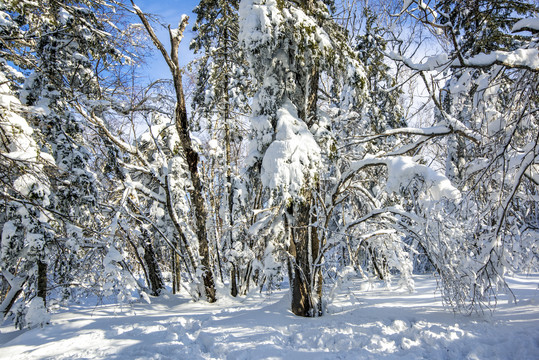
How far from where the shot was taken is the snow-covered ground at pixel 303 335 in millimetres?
4402

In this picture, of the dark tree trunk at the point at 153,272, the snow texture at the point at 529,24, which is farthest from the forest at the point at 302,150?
the dark tree trunk at the point at 153,272

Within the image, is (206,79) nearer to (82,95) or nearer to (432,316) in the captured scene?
(82,95)

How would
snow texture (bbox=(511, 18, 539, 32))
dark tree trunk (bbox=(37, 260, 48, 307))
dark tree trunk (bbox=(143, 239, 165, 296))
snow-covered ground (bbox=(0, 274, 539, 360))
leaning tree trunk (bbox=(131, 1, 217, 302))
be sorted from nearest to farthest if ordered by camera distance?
1. snow texture (bbox=(511, 18, 539, 32))
2. snow-covered ground (bbox=(0, 274, 539, 360))
3. dark tree trunk (bbox=(37, 260, 48, 307))
4. leaning tree trunk (bbox=(131, 1, 217, 302))
5. dark tree trunk (bbox=(143, 239, 165, 296))

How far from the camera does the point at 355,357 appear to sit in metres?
4.31

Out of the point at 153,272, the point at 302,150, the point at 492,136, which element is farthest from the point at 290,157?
the point at 153,272

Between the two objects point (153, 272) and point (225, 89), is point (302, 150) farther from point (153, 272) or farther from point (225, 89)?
point (153, 272)

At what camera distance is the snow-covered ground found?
14.4 feet

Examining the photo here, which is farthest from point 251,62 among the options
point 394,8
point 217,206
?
point 217,206

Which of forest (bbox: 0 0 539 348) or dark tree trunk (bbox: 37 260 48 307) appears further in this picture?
dark tree trunk (bbox: 37 260 48 307)

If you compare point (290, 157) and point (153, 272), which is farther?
point (153, 272)

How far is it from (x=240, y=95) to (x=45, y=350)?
9.48 m

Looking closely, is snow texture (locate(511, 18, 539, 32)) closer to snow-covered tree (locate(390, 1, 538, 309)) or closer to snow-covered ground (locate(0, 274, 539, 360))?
snow-covered tree (locate(390, 1, 538, 309))

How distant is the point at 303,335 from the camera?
5004 millimetres

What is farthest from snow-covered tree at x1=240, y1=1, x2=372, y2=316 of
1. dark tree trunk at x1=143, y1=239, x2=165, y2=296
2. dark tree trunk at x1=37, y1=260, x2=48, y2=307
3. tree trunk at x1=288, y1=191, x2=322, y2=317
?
dark tree trunk at x1=143, y1=239, x2=165, y2=296
